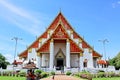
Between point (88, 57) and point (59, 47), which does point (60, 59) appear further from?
point (88, 57)

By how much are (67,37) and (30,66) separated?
101 feet

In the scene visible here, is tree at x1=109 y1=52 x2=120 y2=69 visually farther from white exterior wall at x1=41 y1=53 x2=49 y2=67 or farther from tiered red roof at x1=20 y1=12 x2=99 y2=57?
white exterior wall at x1=41 y1=53 x2=49 y2=67

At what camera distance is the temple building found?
43500 mm

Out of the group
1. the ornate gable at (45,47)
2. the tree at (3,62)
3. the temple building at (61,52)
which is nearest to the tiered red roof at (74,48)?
the temple building at (61,52)

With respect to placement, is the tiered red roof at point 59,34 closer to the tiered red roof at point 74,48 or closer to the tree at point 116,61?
the tiered red roof at point 74,48

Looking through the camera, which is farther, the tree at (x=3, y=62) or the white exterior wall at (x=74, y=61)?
the tree at (x=3, y=62)

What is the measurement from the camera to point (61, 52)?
44812mm

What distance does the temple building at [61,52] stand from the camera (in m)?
43.5

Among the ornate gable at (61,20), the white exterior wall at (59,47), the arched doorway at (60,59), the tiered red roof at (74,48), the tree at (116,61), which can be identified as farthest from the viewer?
the tree at (116,61)

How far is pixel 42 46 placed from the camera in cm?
4434

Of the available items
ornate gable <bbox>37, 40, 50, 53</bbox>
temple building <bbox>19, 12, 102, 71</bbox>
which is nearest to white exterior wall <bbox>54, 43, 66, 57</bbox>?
temple building <bbox>19, 12, 102, 71</bbox>

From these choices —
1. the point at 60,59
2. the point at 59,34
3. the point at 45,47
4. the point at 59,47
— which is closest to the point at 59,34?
the point at 59,34

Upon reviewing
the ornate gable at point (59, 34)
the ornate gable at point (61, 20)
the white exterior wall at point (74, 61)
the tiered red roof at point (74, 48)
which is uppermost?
the ornate gable at point (61, 20)

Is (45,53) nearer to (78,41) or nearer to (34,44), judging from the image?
(34,44)
